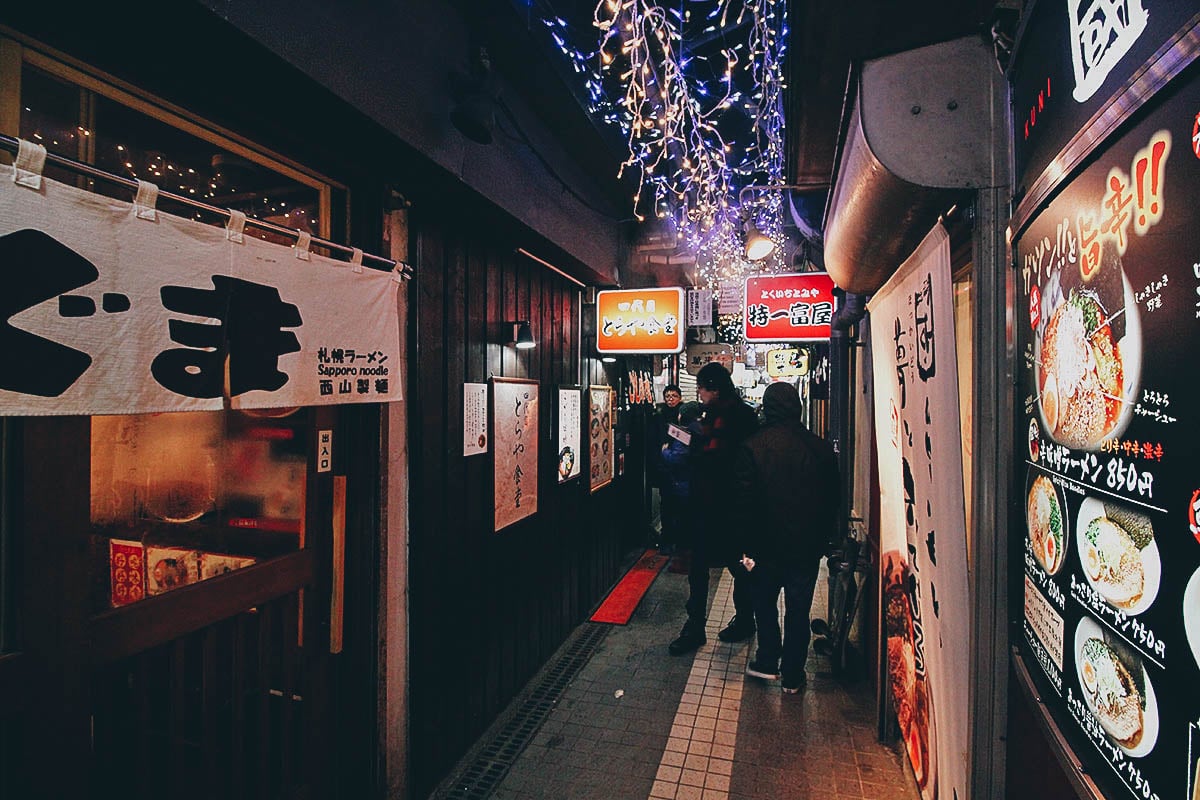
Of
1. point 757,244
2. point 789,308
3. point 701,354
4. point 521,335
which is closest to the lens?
point 521,335

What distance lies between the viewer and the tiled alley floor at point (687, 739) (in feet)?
14.6

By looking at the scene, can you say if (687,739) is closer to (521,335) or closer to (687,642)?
(687,642)

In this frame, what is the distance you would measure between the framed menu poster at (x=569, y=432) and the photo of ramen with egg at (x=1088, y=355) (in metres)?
5.68

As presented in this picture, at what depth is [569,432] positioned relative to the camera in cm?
741

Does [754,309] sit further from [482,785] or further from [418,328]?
[482,785]

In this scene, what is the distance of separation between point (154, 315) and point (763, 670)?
6.15 metres

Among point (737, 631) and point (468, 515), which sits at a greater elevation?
point (468, 515)

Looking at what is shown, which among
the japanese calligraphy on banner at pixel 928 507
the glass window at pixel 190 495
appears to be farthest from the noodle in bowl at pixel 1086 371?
the glass window at pixel 190 495

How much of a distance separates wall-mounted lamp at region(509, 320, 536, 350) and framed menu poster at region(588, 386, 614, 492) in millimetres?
2452

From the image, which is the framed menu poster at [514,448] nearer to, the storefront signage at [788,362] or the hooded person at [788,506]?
the hooded person at [788,506]

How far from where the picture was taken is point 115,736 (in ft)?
8.24

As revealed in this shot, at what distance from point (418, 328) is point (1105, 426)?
3961 mm

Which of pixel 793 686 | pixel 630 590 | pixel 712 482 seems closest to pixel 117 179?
pixel 712 482

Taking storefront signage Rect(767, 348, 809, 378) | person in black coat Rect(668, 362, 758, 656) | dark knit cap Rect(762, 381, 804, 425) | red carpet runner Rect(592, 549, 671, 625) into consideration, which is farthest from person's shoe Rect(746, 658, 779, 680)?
storefront signage Rect(767, 348, 809, 378)
